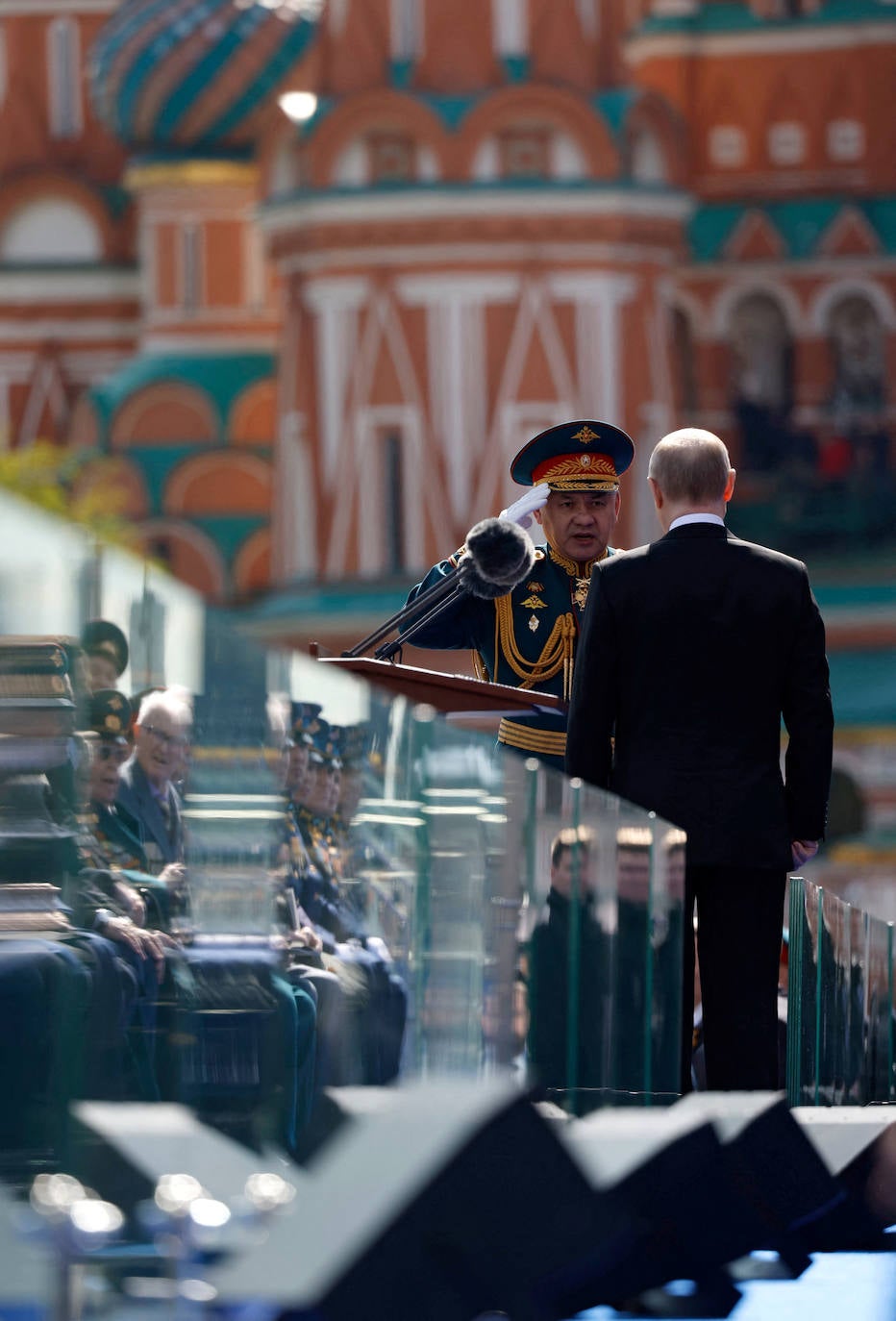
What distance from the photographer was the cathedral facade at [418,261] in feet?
98.4

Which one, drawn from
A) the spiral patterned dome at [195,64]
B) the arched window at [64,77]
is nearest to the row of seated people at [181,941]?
the spiral patterned dome at [195,64]

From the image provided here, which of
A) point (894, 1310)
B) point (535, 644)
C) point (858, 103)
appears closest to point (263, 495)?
point (858, 103)

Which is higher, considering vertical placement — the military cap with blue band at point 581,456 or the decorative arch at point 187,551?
the decorative arch at point 187,551

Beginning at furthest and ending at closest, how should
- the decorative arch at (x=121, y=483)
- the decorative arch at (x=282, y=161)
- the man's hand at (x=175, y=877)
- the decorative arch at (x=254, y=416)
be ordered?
the decorative arch at (x=254, y=416), the decorative arch at (x=121, y=483), the decorative arch at (x=282, y=161), the man's hand at (x=175, y=877)

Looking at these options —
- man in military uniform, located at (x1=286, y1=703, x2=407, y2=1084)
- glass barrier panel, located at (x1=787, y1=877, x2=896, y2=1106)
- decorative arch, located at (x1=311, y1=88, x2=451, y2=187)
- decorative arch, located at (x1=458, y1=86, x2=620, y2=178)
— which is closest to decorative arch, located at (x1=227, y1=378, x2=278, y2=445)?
decorative arch, located at (x1=311, y1=88, x2=451, y2=187)

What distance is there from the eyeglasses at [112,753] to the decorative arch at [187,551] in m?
30.4

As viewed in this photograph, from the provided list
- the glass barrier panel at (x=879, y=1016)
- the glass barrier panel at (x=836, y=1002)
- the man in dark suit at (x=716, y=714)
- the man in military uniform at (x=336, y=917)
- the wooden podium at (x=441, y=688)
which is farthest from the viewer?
the glass barrier panel at (x=879, y=1016)

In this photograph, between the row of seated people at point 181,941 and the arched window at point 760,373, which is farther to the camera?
the arched window at point 760,373

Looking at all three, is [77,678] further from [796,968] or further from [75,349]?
[75,349]

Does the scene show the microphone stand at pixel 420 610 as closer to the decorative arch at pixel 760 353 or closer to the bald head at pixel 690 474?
the bald head at pixel 690 474

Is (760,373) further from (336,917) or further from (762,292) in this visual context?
(336,917)

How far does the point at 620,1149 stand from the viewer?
4711mm

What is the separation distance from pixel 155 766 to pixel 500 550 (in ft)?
8.12

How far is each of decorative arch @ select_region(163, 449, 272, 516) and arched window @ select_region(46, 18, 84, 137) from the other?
19.7ft
